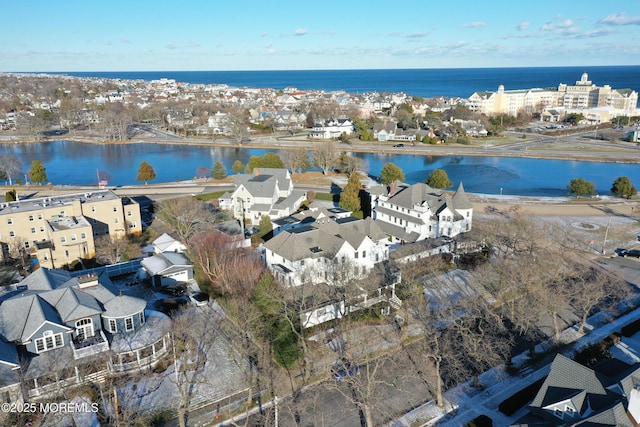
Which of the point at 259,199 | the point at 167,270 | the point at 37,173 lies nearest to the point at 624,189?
the point at 259,199

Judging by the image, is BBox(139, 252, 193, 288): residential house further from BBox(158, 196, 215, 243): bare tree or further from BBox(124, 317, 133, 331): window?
BBox(124, 317, 133, 331): window

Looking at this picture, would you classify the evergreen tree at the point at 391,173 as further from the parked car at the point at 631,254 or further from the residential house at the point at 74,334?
the residential house at the point at 74,334

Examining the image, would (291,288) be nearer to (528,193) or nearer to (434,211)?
(434,211)

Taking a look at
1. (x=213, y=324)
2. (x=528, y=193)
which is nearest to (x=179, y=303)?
(x=213, y=324)

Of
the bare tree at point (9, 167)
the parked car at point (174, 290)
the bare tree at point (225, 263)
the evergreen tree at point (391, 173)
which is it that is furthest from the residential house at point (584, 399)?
the bare tree at point (9, 167)

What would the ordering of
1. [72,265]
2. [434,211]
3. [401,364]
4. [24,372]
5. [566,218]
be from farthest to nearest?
1. [566,218]
2. [434,211]
3. [72,265]
4. [401,364]
5. [24,372]

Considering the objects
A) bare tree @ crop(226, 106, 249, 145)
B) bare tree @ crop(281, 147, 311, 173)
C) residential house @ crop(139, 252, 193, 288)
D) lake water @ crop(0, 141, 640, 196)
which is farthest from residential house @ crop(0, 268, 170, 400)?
bare tree @ crop(226, 106, 249, 145)
